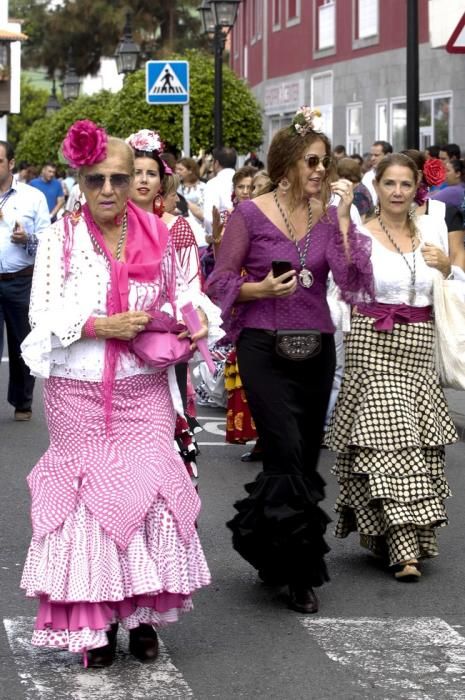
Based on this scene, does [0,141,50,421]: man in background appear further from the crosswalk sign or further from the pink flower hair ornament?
the crosswalk sign

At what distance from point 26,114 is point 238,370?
2927 inches

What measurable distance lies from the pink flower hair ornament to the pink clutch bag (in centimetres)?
59

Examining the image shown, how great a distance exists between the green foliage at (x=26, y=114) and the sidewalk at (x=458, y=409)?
67.7 meters

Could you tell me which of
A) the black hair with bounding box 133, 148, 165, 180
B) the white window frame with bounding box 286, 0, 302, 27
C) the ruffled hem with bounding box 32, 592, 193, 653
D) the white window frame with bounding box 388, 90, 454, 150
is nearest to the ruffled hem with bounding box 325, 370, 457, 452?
A: the black hair with bounding box 133, 148, 165, 180

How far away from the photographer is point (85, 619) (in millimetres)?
5496

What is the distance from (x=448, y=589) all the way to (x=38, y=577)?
216cm

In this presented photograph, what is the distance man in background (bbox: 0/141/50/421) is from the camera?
11938 mm

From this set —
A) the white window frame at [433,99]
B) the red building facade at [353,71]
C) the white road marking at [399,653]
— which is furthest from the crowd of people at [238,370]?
the white window frame at [433,99]

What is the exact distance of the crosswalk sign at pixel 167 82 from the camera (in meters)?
22.6

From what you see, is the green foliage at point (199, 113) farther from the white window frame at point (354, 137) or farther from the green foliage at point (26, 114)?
the green foliage at point (26, 114)

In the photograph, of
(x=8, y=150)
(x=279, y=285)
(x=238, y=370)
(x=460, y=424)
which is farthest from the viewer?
(x=8, y=150)

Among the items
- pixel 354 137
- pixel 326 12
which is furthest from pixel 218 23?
pixel 326 12

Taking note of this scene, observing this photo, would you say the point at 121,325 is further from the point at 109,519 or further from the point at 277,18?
the point at 277,18

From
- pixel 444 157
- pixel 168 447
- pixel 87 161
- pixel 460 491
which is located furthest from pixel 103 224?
pixel 444 157
